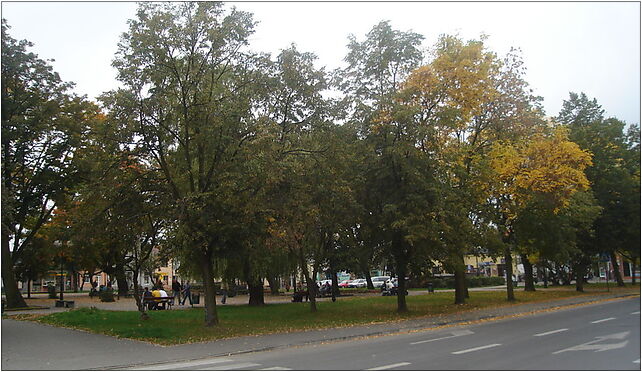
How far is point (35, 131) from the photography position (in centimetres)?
2711

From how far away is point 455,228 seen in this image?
2147cm

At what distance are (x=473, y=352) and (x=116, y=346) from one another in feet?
31.1

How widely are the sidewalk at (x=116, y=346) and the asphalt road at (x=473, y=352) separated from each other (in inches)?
27.1

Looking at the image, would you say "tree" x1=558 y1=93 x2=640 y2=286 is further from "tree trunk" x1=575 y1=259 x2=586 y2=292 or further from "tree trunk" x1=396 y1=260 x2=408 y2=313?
"tree trunk" x1=396 y1=260 x2=408 y2=313

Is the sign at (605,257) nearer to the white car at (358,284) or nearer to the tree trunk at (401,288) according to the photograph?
the tree trunk at (401,288)

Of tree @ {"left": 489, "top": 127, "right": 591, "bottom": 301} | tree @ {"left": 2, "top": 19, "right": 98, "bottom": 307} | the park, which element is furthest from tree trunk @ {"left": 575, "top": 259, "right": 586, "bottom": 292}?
tree @ {"left": 2, "top": 19, "right": 98, "bottom": 307}

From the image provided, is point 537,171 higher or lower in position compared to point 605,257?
higher

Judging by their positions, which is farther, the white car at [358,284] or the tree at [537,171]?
the white car at [358,284]

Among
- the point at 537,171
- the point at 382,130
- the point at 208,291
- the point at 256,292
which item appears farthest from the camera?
the point at 256,292

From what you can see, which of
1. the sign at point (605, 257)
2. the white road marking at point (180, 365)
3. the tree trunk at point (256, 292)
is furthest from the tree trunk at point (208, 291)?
the sign at point (605, 257)

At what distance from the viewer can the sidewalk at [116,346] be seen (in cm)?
1184

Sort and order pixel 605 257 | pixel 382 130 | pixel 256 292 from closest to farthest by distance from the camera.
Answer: pixel 382 130
pixel 256 292
pixel 605 257

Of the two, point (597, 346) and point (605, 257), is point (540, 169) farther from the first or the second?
point (605, 257)

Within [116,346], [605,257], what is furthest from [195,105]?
[605,257]
